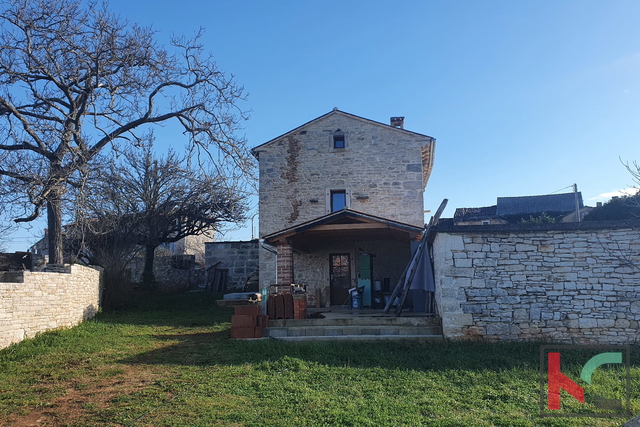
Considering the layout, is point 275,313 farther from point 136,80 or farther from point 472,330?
point 136,80

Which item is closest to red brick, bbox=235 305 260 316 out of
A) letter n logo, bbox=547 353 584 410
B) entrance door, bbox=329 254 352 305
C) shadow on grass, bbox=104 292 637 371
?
shadow on grass, bbox=104 292 637 371

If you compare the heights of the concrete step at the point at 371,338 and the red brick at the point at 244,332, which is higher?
the red brick at the point at 244,332

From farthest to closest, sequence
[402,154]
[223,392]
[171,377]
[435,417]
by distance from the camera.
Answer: [402,154] < [171,377] < [223,392] < [435,417]

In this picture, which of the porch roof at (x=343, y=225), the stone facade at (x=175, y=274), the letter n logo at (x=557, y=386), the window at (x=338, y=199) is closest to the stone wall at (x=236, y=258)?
the stone facade at (x=175, y=274)

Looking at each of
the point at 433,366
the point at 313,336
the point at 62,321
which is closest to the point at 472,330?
the point at 433,366

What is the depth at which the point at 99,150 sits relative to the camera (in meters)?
12.2

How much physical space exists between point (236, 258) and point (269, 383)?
51.7 feet

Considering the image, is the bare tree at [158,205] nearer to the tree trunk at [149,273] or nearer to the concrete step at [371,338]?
the tree trunk at [149,273]

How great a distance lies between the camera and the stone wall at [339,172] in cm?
1533

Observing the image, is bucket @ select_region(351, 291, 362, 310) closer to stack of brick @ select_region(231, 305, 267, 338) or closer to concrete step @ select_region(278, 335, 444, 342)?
concrete step @ select_region(278, 335, 444, 342)

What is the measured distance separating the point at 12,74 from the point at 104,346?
268 inches

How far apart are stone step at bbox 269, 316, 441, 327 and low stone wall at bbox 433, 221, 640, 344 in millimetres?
698

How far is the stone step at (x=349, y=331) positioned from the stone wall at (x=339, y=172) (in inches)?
243

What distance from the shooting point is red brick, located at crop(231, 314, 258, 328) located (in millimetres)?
9180
